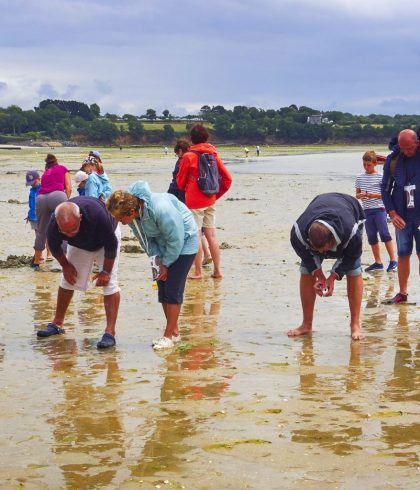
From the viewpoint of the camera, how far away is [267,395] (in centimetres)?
610

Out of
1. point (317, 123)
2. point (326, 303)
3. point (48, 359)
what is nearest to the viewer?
point (48, 359)

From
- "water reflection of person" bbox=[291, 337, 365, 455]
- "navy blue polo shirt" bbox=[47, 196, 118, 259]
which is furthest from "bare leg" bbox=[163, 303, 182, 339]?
"water reflection of person" bbox=[291, 337, 365, 455]

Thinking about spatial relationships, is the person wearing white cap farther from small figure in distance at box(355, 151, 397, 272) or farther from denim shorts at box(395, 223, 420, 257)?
denim shorts at box(395, 223, 420, 257)

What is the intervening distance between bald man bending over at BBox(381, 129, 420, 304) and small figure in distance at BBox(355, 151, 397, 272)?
7.72 ft

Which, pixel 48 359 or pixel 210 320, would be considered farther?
pixel 210 320

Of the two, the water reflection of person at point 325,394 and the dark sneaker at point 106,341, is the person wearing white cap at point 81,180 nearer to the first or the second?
the dark sneaker at point 106,341

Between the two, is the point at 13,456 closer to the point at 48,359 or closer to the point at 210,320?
the point at 48,359

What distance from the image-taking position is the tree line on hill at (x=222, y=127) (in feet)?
416

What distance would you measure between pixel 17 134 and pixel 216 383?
133 meters

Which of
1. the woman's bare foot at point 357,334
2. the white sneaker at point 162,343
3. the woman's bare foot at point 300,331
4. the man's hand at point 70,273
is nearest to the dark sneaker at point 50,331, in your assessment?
the man's hand at point 70,273

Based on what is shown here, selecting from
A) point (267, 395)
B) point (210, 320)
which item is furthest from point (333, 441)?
point (210, 320)

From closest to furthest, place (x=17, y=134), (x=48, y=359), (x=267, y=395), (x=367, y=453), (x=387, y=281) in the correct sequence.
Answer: (x=367, y=453) → (x=267, y=395) → (x=48, y=359) → (x=387, y=281) → (x=17, y=134)

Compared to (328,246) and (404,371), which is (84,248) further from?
(404,371)

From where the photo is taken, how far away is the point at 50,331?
8.06 m
